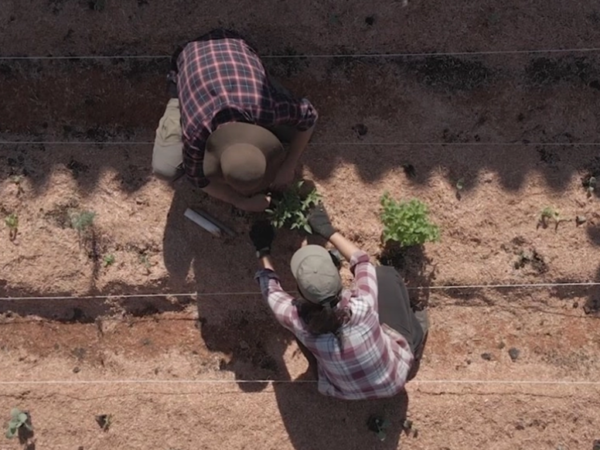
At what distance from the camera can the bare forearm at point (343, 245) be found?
4.28 m

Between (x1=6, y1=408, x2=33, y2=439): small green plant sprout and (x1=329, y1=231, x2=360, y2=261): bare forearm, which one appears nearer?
(x1=329, y1=231, x2=360, y2=261): bare forearm

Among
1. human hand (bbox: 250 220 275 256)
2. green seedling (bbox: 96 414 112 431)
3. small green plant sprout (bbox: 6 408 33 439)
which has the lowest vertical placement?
small green plant sprout (bbox: 6 408 33 439)

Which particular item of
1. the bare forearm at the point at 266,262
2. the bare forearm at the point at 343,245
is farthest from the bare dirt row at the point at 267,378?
the bare forearm at the point at 343,245

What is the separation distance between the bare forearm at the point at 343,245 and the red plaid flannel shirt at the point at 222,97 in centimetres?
86

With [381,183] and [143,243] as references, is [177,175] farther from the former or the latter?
[381,183]

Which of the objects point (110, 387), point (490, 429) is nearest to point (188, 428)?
point (110, 387)

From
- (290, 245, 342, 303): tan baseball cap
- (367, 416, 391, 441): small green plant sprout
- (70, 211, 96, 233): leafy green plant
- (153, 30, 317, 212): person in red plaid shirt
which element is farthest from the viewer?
(70, 211, 96, 233): leafy green plant

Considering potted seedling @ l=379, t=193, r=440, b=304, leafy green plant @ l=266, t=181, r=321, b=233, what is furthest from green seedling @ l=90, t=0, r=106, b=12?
potted seedling @ l=379, t=193, r=440, b=304

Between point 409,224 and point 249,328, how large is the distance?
1.45 meters

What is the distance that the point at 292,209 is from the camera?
14.3 ft

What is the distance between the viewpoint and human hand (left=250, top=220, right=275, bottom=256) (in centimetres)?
446

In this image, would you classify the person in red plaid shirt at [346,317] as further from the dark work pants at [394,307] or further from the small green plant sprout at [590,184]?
the small green plant sprout at [590,184]

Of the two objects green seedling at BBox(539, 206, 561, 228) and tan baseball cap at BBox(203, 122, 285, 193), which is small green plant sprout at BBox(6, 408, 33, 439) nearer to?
tan baseball cap at BBox(203, 122, 285, 193)

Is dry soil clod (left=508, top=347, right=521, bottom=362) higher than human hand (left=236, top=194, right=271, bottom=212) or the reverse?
the reverse
